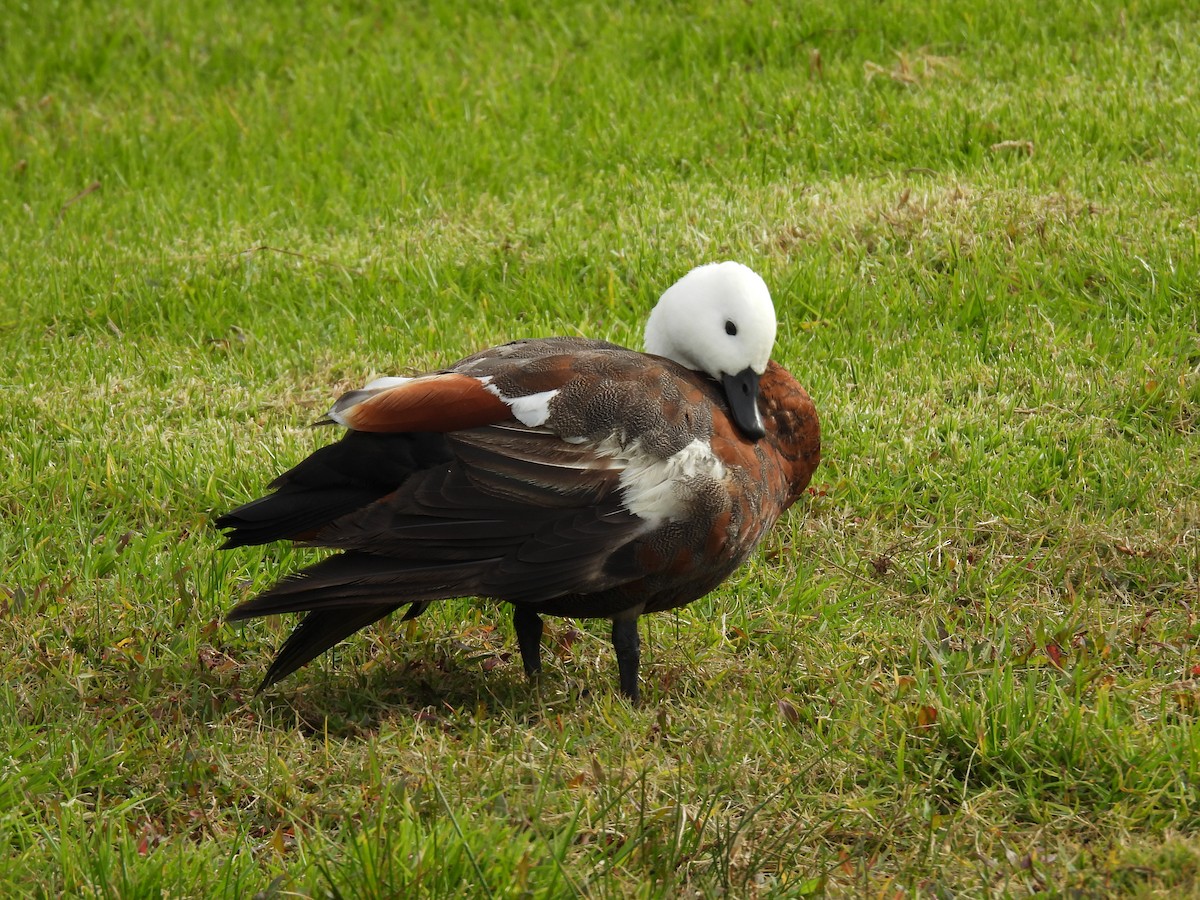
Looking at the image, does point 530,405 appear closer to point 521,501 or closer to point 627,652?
point 521,501

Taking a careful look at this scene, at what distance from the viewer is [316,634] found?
3.81 meters

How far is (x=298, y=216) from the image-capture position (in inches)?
272

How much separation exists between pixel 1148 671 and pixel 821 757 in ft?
3.33

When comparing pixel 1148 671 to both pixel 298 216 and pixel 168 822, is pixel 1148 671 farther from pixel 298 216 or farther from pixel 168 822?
pixel 298 216

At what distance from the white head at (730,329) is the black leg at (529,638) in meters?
0.80

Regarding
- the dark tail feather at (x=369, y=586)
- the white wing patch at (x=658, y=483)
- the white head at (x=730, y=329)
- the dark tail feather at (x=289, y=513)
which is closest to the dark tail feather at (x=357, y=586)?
the dark tail feather at (x=369, y=586)

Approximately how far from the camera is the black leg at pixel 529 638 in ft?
13.2

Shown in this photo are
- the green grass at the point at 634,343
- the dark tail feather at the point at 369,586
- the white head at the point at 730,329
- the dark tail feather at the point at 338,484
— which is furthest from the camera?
the white head at the point at 730,329

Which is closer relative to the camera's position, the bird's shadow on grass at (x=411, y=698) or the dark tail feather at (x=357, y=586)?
the dark tail feather at (x=357, y=586)

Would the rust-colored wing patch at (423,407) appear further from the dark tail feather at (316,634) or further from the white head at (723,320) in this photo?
the white head at (723,320)

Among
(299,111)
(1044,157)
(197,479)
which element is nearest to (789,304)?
(1044,157)

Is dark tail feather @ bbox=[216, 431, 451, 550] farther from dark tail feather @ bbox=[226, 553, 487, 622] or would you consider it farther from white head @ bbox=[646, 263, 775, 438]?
white head @ bbox=[646, 263, 775, 438]

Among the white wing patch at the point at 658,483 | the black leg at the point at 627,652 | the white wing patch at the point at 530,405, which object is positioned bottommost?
the black leg at the point at 627,652

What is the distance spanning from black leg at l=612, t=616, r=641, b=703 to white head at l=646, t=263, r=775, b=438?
0.61 m
